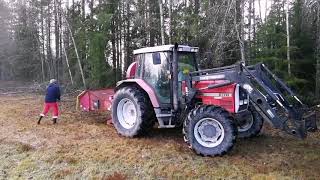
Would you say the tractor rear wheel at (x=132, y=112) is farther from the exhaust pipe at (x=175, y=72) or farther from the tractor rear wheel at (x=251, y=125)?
the tractor rear wheel at (x=251, y=125)

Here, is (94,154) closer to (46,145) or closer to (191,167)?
(46,145)

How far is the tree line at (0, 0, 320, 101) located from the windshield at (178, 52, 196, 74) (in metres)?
3.87

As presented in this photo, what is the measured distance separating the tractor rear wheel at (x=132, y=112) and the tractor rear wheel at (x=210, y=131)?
4.80 ft

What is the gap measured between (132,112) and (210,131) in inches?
105

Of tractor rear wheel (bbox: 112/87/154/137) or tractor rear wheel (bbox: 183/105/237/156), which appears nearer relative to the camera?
tractor rear wheel (bbox: 183/105/237/156)

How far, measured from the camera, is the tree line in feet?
49.4

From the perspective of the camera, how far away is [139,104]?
9.21m

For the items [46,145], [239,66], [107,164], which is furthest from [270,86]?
[46,145]

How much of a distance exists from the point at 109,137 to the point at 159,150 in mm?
1862

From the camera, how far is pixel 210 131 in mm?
7934

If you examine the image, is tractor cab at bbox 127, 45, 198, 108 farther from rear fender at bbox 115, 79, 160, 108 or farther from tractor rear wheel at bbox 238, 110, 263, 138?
tractor rear wheel at bbox 238, 110, 263, 138

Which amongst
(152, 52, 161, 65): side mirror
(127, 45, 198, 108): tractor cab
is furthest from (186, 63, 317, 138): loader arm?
(152, 52, 161, 65): side mirror

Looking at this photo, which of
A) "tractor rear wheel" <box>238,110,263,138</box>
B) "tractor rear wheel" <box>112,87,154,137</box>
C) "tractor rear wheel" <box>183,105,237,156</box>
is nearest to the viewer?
"tractor rear wheel" <box>183,105,237,156</box>

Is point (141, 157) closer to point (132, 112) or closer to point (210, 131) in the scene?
point (210, 131)
